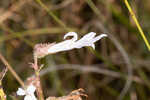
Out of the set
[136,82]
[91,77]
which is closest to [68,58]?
[91,77]

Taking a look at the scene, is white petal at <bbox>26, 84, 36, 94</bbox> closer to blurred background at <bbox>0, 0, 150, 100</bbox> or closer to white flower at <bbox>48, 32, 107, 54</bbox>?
white flower at <bbox>48, 32, 107, 54</bbox>

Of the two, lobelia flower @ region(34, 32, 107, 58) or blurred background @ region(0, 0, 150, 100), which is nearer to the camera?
lobelia flower @ region(34, 32, 107, 58)

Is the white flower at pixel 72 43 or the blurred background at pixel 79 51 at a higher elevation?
the blurred background at pixel 79 51

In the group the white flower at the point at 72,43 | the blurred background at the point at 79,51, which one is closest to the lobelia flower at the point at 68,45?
the white flower at the point at 72,43

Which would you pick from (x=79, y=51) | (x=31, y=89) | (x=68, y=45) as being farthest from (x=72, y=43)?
(x=79, y=51)

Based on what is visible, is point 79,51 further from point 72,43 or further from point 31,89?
point 31,89

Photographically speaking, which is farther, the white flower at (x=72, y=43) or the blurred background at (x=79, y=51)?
the blurred background at (x=79, y=51)

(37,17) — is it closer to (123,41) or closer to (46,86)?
(46,86)

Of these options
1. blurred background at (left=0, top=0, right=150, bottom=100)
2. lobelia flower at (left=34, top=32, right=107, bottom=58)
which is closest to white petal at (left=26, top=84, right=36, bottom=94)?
lobelia flower at (left=34, top=32, right=107, bottom=58)

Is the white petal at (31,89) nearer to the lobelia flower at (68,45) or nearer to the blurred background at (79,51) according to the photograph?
the lobelia flower at (68,45)
